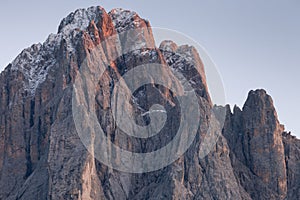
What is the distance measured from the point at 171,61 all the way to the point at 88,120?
34.2 meters

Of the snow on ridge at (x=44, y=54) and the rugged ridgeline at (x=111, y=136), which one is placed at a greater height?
the snow on ridge at (x=44, y=54)

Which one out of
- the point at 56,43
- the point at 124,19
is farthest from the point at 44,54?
the point at 124,19

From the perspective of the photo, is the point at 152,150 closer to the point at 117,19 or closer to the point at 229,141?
the point at 229,141

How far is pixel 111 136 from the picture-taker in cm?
14138

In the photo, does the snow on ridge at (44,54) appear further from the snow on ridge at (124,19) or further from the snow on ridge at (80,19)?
the snow on ridge at (124,19)

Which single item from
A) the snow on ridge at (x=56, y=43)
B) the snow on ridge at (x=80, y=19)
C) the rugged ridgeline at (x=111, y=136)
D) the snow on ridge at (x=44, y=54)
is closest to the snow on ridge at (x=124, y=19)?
the snow on ridge at (x=56, y=43)

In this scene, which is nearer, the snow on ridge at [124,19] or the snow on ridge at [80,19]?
the snow on ridge at [80,19]

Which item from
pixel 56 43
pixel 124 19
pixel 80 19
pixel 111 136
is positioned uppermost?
pixel 124 19

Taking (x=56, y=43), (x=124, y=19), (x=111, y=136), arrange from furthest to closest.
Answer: (x=124, y=19) → (x=56, y=43) → (x=111, y=136)

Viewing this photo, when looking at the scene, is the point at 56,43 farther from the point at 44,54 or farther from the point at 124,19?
the point at 124,19

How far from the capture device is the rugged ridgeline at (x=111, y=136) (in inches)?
5192

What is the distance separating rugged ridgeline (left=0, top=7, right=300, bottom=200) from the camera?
13188 cm

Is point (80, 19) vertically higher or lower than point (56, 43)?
higher

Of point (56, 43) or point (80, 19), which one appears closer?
point (56, 43)
